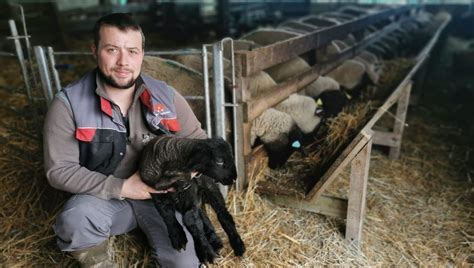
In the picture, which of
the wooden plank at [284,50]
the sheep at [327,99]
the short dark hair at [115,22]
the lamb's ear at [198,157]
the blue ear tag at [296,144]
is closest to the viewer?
the lamb's ear at [198,157]

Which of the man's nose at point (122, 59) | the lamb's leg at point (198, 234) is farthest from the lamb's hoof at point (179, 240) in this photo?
the man's nose at point (122, 59)

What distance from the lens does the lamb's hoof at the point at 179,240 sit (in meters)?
2.19

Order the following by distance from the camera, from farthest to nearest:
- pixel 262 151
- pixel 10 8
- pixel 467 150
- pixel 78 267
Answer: pixel 10 8 → pixel 467 150 → pixel 262 151 → pixel 78 267

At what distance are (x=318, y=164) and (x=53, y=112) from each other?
219 cm

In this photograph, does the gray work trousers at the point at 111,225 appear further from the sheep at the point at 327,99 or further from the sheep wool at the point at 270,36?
the sheep wool at the point at 270,36

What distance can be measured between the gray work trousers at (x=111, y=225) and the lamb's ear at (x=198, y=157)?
1.98ft

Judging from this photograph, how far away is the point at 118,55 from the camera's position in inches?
79.7

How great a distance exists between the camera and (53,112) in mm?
2021

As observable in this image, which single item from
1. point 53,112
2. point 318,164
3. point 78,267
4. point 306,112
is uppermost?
point 53,112

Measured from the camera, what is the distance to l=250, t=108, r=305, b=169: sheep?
3.45 m

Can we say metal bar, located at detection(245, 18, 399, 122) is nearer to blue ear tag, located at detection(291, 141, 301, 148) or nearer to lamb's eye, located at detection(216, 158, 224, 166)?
blue ear tag, located at detection(291, 141, 301, 148)

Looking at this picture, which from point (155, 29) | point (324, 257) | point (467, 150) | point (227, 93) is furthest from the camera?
point (155, 29)

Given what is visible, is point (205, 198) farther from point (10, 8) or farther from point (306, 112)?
point (10, 8)

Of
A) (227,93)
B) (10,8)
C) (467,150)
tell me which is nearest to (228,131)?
(227,93)
